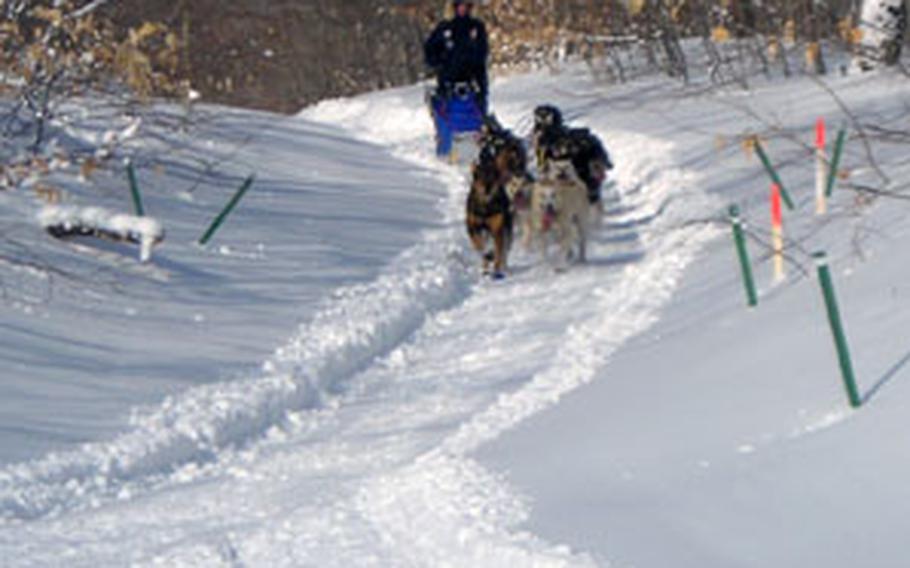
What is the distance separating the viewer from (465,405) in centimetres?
911

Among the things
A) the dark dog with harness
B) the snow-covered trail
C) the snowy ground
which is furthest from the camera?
the dark dog with harness

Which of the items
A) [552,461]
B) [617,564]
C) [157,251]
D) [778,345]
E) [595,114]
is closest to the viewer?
[617,564]

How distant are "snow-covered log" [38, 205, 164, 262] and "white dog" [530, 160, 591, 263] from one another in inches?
114

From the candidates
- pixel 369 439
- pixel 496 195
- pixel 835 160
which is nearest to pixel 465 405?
pixel 369 439

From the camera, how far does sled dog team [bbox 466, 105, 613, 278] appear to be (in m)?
13.0

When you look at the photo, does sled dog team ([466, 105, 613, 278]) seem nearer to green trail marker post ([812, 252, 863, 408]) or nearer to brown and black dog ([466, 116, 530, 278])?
brown and black dog ([466, 116, 530, 278])

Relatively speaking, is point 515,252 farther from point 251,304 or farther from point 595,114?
point 595,114

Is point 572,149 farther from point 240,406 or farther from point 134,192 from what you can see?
point 240,406

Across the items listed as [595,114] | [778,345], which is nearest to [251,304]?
[778,345]

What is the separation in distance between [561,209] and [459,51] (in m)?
7.26

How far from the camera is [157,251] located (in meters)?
13.0

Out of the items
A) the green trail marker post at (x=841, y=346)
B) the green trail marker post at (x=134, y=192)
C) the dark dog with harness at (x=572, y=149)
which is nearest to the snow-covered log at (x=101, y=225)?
the green trail marker post at (x=134, y=192)

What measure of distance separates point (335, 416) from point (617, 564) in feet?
12.8

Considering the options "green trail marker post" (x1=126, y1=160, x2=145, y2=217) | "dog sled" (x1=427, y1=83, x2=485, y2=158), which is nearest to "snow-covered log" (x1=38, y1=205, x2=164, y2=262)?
"green trail marker post" (x1=126, y1=160, x2=145, y2=217)
